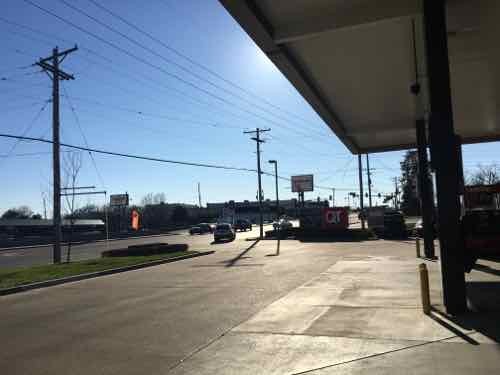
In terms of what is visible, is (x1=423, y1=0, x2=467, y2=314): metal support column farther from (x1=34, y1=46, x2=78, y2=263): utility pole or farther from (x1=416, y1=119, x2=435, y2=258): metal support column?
(x1=34, y1=46, x2=78, y2=263): utility pole

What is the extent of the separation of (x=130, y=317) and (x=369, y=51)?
8935 mm

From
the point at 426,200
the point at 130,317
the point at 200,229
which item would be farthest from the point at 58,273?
the point at 200,229

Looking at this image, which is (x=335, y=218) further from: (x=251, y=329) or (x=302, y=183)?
(x=251, y=329)

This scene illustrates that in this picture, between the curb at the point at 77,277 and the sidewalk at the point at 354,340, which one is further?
the curb at the point at 77,277

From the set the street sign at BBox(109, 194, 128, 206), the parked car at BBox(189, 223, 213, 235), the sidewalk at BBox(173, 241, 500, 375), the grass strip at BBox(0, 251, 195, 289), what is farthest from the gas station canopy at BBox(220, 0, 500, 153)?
the parked car at BBox(189, 223, 213, 235)

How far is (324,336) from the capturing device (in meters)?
7.73

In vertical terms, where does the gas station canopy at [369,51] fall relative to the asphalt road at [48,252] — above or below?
above

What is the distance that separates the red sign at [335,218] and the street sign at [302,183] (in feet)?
97.8

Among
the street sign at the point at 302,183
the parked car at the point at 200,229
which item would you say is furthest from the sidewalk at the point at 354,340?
the street sign at the point at 302,183

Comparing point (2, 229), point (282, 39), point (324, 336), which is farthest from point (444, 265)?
point (2, 229)

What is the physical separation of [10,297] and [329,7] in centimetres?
1115

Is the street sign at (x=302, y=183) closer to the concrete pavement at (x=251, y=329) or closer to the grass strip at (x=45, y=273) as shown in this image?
the grass strip at (x=45, y=273)

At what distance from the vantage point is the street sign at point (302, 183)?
7256 centimetres

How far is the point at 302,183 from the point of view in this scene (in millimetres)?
74250
